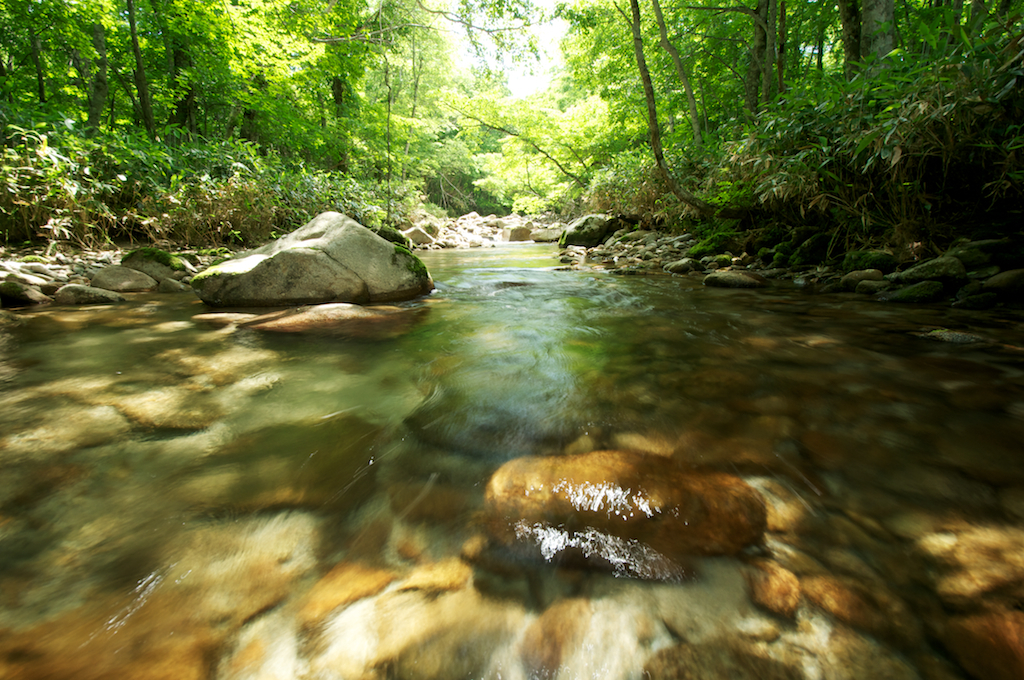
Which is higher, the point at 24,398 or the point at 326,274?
the point at 326,274

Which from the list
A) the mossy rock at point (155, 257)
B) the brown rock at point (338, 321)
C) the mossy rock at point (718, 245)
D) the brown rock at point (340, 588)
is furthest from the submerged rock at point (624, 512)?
the mossy rock at point (718, 245)

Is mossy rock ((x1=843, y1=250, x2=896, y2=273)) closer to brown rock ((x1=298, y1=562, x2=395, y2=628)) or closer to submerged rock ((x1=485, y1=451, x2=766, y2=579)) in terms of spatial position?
submerged rock ((x1=485, y1=451, x2=766, y2=579))

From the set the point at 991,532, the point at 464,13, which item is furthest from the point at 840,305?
the point at 464,13

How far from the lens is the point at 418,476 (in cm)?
147

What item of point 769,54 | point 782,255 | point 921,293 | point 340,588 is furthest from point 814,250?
point 340,588

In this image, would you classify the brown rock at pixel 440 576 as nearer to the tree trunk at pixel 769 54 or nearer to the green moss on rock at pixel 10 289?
the green moss on rock at pixel 10 289

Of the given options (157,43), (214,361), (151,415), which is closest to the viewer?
(151,415)

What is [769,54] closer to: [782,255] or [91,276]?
[782,255]

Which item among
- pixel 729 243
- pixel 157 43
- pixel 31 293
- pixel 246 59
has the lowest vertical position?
pixel 31 293

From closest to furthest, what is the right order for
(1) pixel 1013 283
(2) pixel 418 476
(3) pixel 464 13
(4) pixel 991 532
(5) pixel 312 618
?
(5) pixel 312 618 < (4) pixel 991 532 < (2) pixel 418 476 < (1) pixel 1013 283 < (3) pixel 464 13

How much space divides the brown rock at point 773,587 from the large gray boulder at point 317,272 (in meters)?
4.21

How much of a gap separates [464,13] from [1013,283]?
11.0 meters

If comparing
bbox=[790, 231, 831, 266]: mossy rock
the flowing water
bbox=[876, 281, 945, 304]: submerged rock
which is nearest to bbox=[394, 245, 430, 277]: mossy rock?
the flowing water

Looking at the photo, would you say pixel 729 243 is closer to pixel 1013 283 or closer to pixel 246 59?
pixel 1013 283
